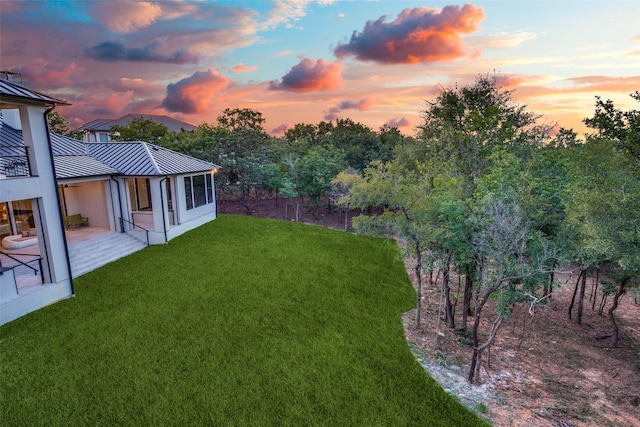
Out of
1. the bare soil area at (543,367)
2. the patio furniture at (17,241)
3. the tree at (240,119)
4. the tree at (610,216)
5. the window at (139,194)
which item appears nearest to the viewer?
the bare soil area at (543,367)

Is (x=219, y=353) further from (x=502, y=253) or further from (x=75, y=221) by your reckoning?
(x=75, y=221)

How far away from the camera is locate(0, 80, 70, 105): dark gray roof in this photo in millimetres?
7797

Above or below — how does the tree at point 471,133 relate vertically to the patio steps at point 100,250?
above

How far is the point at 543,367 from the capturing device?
8.57m

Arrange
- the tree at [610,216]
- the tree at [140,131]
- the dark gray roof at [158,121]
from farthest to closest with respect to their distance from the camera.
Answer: the dark gray roof at [158,121] < the tree at [140,131] < the tree at [610,216]

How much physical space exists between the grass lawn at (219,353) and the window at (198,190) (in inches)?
243

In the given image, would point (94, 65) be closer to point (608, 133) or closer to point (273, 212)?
point (273, 212)

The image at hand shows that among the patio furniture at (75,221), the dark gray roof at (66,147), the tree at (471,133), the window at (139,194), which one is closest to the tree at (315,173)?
the tree at (471,133)

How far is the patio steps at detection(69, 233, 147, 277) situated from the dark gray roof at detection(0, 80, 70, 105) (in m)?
5.93

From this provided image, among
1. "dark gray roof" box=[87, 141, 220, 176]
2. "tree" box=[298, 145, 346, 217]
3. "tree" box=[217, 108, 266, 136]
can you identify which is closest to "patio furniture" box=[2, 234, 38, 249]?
"dark gray roof" box=[87, 141, 220, 176]

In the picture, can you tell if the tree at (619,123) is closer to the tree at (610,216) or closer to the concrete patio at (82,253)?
the tree at (610,216)

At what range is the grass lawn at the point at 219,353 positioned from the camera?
5.73 meters

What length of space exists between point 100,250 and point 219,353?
9.31 m

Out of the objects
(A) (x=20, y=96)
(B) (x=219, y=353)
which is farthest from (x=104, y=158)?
(B) (x=219, y=353)
